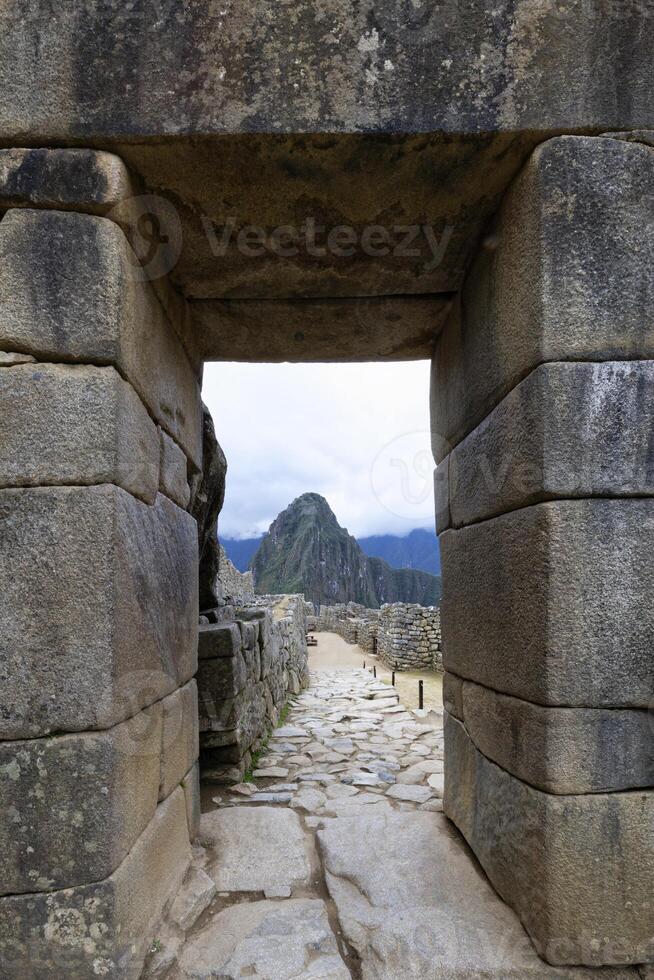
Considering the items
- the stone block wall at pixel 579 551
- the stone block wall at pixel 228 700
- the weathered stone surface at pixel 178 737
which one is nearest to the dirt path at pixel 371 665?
the stone block wall at pixel 228 700

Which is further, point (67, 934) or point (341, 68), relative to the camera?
point (341, 68)

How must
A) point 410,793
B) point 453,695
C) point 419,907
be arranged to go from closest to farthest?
point 419,907
point 453,695
point 410,793

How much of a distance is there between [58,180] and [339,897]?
2.87 meters

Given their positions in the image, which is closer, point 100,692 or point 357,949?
point 100,692

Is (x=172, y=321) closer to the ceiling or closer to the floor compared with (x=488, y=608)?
closer to the ceiling

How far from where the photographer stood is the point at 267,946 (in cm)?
188

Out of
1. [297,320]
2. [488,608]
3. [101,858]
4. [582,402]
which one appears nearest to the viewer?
[101,858]

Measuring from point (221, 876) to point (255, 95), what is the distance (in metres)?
3.07

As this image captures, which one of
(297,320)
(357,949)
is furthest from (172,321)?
(357,949)

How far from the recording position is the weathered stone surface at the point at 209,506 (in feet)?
12.1

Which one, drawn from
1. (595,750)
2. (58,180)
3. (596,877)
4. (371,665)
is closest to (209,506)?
(58,180)

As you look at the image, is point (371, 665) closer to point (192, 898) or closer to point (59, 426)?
point (192, 898)

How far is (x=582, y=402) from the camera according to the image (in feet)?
5.87

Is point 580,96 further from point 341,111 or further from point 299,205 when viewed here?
point 299,205
